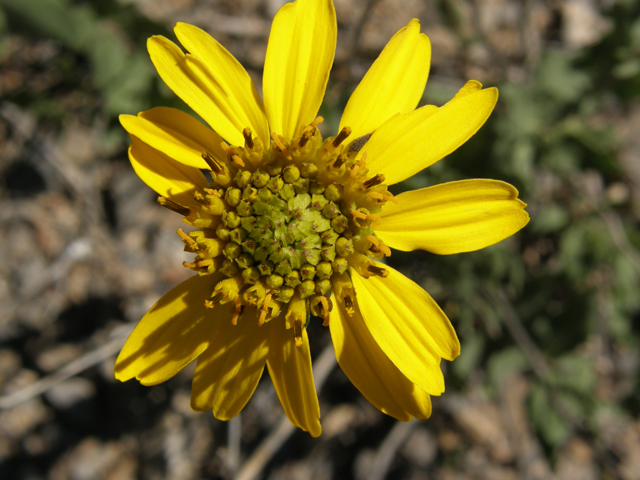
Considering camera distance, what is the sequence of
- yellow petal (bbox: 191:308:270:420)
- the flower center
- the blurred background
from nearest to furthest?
the flower center < yellow petal (bbox: 191:308:270:420) < the blurred background

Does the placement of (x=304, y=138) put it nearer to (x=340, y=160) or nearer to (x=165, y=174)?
→ (x=340, y=160)

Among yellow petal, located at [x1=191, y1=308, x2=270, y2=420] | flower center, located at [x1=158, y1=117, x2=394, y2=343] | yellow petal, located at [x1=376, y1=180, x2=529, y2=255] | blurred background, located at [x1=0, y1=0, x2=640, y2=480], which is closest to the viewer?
yellow petal, located at [x1=376, y1=180, x2=529, y2=255]

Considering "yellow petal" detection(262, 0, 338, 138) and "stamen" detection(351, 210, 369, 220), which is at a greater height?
"yellow petal" detection(262, 0, 338, 138)

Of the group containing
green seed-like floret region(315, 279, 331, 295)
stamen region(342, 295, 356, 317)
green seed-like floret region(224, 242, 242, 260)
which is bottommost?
stamen region(342, 295, 356, 317)

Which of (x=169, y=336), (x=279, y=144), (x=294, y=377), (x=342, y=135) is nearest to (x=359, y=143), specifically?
(x=342, y=135)

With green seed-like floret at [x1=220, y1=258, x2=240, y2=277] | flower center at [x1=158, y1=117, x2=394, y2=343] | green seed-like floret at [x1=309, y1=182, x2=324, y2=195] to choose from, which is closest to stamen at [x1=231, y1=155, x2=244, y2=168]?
flower center at [x1=158, y1=117, x2=394, y2=343]

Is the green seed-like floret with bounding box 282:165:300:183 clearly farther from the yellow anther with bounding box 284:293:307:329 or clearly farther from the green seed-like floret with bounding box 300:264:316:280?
the yellow anther with bounding box 284:293:307:329

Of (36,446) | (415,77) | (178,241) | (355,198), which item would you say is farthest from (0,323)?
(415,77)
